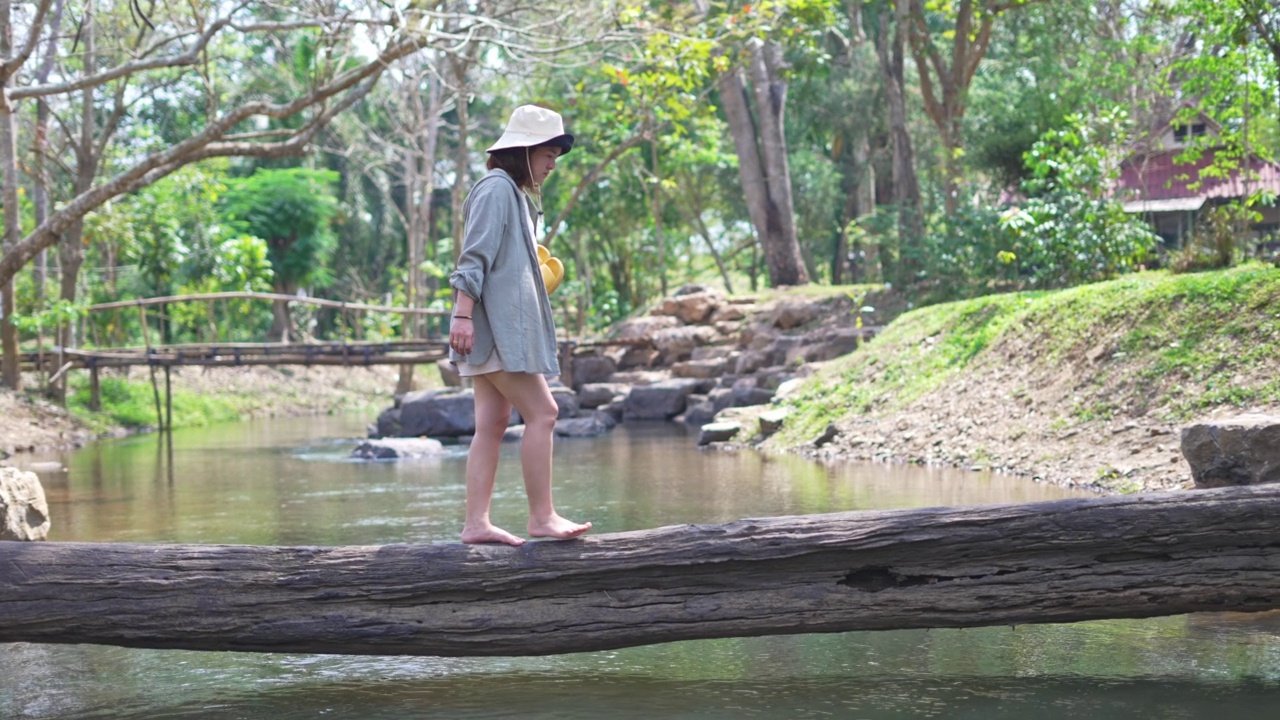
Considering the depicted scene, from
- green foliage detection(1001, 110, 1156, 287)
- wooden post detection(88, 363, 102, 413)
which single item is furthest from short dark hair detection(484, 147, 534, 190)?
wooden post detection(88, 363, 102, 413)

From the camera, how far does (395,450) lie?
1494cm

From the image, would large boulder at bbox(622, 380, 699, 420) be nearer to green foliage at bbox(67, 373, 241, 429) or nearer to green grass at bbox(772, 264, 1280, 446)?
green grass at bbox(772, 264, 1280, 446)

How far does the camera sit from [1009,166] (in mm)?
23250

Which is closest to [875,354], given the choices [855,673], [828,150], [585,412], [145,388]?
[585,412]

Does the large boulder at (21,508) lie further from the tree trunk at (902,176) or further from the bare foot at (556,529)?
the tree trunk at (902,176)

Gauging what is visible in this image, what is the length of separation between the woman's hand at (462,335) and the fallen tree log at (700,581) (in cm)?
73

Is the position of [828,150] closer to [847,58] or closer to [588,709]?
[847,58]

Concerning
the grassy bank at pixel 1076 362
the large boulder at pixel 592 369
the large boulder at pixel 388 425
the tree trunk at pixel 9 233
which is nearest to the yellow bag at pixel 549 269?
the grassy bank at pixel 1076 362

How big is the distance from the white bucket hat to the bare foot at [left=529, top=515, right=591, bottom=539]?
1.36 metres

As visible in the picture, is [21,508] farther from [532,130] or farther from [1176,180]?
[1176,180]

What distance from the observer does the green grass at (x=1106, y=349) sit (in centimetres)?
885

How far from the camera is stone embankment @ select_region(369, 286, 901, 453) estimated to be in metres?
18.3

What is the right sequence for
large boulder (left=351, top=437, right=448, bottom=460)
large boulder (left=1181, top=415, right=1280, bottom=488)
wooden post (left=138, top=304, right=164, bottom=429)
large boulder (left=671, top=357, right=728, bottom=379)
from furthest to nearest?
wooden post (left=138, top=304, right=164, bottom=429)
large boulder (left=671, top=357, right=728, bottom=379)
large boulder (left=351, top=437, right=448, bottom=460)
large boulder (left=1181, top=415, right=1280, bottom=488)

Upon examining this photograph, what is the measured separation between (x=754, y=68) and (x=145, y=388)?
13.4m
